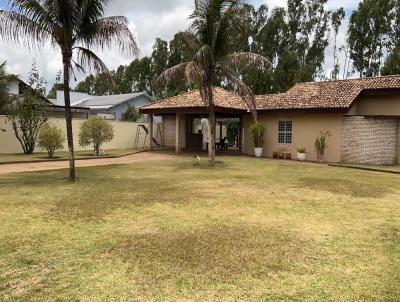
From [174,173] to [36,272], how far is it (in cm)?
949

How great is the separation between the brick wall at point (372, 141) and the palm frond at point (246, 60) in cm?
695

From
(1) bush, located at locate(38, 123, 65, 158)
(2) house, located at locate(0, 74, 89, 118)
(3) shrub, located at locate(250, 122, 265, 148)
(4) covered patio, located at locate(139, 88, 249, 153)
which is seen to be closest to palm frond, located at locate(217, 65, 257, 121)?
(4) covered patio, located at locate(139, 88, 249, 153)

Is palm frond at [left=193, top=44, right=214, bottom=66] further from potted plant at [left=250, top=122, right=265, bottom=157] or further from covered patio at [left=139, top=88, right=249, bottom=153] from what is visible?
potted plant at [left=250, top=122, right=265, bottom=157]

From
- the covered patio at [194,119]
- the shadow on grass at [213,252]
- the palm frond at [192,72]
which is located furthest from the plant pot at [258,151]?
the shadow on grass at [213,252]

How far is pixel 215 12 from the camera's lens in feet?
47.9

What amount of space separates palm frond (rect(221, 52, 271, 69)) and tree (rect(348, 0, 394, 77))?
2399 cm

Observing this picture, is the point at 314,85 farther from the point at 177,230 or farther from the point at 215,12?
the point at 177,230

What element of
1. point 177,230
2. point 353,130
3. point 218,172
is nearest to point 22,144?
point 218,172

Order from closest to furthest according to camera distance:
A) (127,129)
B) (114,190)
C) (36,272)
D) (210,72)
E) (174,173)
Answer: (36,272) < (114,190) < (174,173) < (210,72) < (127,129)

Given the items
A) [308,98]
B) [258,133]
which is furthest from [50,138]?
[308,98]

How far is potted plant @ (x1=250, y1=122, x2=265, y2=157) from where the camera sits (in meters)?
22.0

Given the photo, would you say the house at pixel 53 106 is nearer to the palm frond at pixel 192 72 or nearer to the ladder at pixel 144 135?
the ladder at pixel 144 135

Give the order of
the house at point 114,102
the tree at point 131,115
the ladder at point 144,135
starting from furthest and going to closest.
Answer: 1. the house at point 114,102
2. the tree at point 131,115
3. the ladder at point 144,135

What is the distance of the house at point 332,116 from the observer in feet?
62.6
